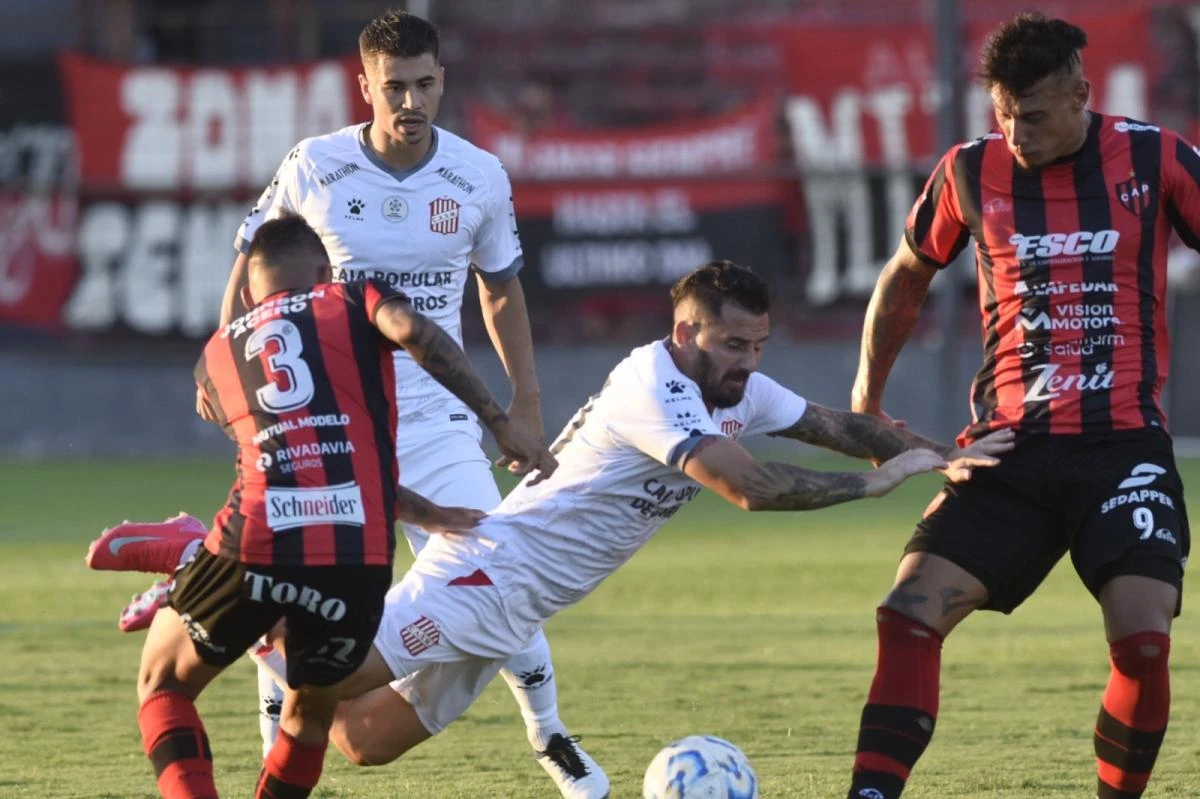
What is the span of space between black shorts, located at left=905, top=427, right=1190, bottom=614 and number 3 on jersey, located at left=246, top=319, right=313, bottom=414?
5.80 feet

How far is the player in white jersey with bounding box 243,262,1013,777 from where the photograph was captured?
214 inches

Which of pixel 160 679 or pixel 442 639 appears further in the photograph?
pixel 442 639

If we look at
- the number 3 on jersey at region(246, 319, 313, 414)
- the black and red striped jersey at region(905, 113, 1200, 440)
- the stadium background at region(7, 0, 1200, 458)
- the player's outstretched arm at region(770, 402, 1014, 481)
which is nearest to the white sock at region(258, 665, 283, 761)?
the number 3 on jersey at region(246, 319, 313, 414)

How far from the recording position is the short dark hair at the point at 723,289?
545cm

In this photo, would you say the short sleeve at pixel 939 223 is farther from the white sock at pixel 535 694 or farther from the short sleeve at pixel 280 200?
the short sleeve at pixel 280 200

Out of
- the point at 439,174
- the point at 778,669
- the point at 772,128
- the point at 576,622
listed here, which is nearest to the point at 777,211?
the point at 772,128

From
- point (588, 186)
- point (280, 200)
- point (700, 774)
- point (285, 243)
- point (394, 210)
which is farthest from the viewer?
point (588, 186)

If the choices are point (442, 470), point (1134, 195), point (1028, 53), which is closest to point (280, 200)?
point (442, 470)

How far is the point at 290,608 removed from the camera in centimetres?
511

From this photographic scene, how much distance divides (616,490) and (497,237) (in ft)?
4.77

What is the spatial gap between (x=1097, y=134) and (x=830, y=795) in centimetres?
209

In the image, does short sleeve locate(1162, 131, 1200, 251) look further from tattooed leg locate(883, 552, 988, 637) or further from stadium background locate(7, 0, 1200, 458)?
stadium background locate(7, 0, 1200, 458)

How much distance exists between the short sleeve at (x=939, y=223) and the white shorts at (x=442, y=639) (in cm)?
159

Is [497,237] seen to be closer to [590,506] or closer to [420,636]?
[590,506]
